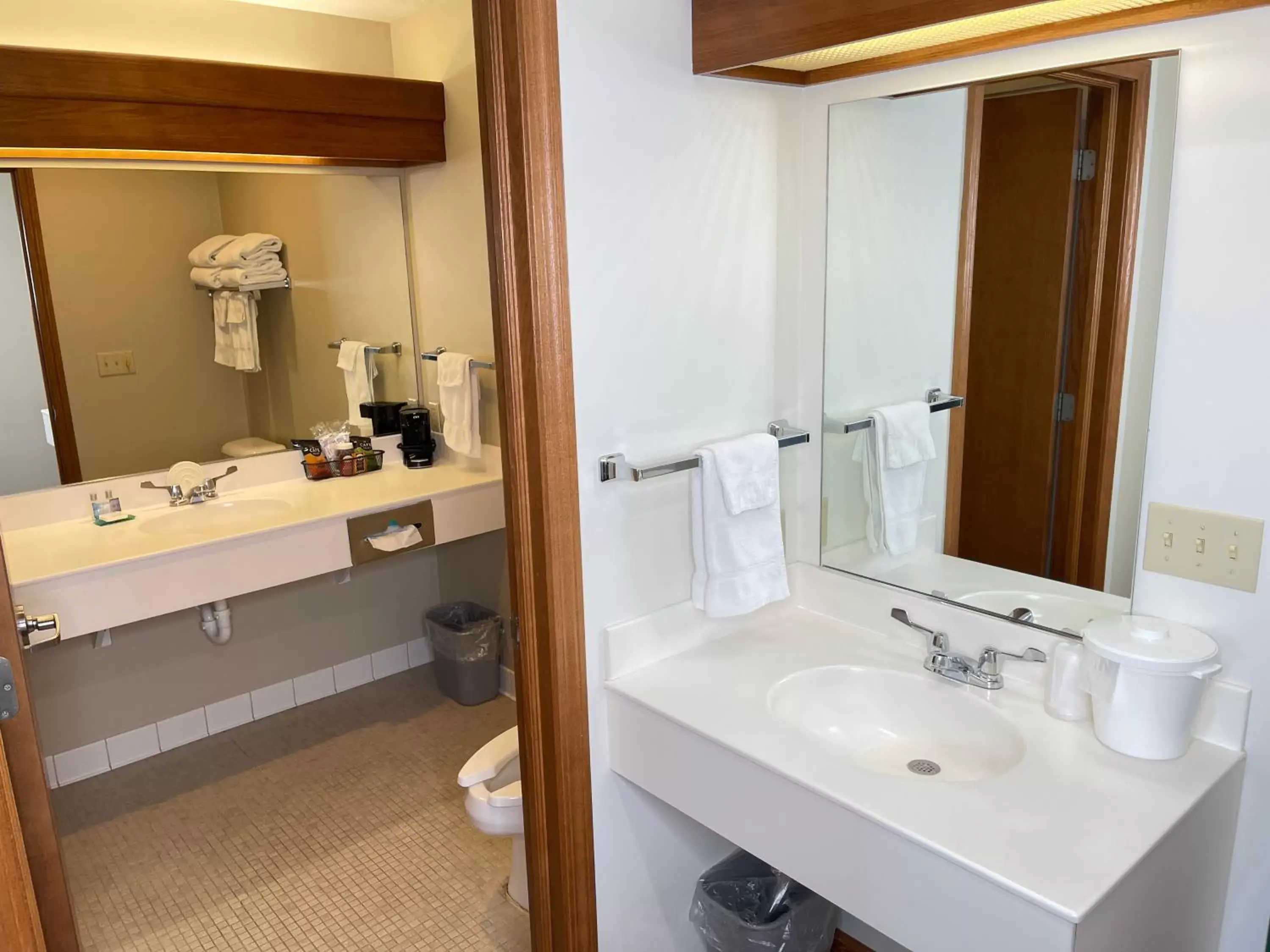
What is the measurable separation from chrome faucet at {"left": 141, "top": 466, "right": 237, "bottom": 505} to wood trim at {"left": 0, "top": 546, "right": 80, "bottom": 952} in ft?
5.43

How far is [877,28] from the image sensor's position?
137 centimetres

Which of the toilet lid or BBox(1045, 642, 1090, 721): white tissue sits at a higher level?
the toilet lid

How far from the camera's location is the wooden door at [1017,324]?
1542 mm

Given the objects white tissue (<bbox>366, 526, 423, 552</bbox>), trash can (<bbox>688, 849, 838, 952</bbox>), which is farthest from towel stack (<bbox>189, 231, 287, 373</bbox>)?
trash can (<bbox>688, 849, 838, 952</bbox>)

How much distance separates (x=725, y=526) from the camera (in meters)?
1.74

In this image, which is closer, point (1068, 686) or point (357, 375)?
point (1068, 686)

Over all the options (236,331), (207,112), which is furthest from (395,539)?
(207,112)

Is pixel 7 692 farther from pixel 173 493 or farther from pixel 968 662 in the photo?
pixel 173 493

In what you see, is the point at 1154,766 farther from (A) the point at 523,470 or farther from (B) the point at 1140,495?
(A) the point at 523,470

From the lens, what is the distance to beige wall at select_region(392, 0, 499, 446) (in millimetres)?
2891

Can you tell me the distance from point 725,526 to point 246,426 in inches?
74.6

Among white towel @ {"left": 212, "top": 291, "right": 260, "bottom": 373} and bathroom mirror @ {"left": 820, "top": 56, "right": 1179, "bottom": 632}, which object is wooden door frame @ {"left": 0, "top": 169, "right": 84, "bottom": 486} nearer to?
white towel @ {"left": 212, "top": 291, "right": 260, "bottom": 373}

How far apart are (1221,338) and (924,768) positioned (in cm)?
82

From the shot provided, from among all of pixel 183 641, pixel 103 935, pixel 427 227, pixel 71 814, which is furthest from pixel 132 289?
pixel 103 935
